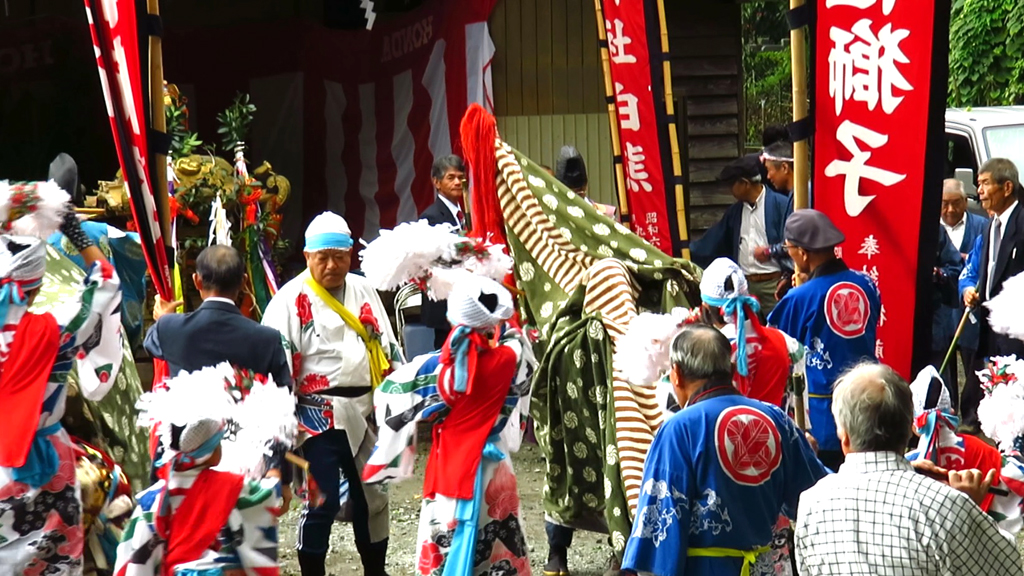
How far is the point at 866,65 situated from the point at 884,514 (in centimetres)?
258

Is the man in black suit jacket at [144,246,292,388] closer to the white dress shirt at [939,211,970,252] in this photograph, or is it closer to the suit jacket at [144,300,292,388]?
the suit jacket at [144,300,292,388]

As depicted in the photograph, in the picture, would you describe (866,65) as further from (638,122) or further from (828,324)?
(638,122)

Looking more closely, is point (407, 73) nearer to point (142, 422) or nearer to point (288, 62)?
point (288, 62)

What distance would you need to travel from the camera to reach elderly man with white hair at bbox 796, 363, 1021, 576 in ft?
10.1

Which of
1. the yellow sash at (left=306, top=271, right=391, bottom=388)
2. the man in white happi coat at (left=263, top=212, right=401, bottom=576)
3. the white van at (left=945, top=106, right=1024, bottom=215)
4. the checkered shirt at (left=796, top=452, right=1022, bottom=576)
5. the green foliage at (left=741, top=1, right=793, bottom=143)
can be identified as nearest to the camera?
the checkered shirt at (left=796, top=452, right=1022, bottom=576)

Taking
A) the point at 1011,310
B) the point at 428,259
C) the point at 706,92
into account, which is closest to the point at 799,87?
the point at 1011,310

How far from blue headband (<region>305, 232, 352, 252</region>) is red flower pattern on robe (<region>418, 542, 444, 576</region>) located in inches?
59.5

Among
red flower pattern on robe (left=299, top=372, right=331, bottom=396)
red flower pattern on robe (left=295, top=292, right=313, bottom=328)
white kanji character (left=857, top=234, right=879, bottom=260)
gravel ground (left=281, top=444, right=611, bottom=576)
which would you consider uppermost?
white kanji character (left=857, top=234, right=879, bottom=260)

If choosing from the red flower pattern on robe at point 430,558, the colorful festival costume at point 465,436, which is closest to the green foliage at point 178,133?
the colorful festival costume at point 465,436

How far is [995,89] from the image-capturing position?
15547mm

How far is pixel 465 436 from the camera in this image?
208 inches

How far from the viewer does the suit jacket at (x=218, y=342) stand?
529 cm

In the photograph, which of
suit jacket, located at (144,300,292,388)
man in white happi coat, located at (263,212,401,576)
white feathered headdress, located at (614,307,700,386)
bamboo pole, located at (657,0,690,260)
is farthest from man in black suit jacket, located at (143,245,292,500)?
bamboo pole, located at (657,0,690,260)

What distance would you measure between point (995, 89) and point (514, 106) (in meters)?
7.06
